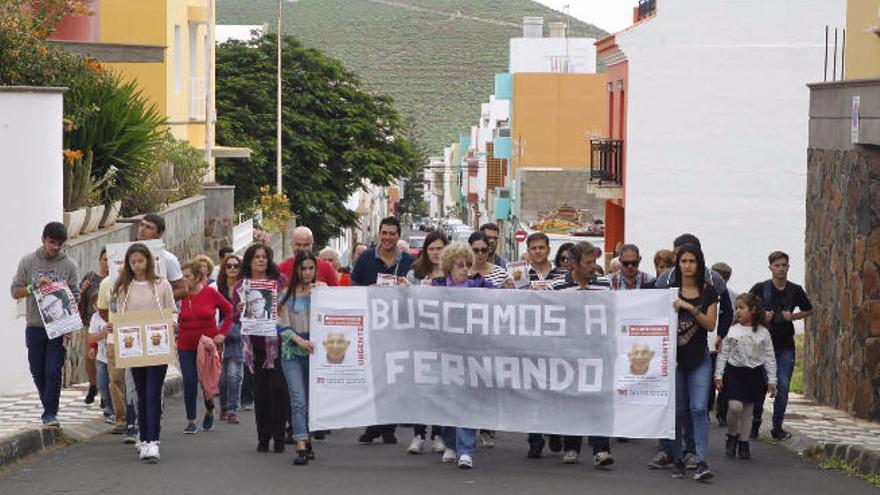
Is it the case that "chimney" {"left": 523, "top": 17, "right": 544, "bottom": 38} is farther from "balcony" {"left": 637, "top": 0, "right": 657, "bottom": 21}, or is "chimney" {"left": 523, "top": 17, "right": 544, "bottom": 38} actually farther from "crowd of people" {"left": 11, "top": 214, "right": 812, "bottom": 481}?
"crowd of people" {"left": 11, "top": 214, "right": 812, "bottom": 481}

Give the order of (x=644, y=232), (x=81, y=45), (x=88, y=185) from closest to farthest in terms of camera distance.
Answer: (x=88, y=185) → (x=81, y=45) → (x=644, y=232)

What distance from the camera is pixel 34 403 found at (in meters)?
17.2

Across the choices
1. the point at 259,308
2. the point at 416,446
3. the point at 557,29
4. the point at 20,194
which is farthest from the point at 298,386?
the point at 557,29

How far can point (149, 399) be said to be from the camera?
13727mm

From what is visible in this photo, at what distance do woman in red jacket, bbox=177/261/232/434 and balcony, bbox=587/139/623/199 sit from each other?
24.6 m

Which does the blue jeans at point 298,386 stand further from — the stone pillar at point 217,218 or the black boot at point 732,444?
the stone pillar at point 217,218

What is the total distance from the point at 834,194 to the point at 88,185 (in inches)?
380

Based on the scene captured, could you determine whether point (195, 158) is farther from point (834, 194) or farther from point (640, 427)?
point (640, 427)

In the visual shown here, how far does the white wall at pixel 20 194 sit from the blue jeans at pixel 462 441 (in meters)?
6.01

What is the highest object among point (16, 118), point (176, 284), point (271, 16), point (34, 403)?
point (271, 16)

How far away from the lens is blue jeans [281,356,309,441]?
45.4ft

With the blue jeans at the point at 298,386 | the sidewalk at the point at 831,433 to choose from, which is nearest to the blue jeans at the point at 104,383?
the blue jeans at the point at 298,386

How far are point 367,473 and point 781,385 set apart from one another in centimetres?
464

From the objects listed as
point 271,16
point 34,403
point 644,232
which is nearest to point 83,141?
point 34,403
